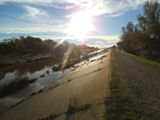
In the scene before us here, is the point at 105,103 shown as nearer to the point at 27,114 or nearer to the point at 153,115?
the point at 153,115

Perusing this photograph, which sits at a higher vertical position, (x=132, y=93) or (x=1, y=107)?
(x=132, y=93)

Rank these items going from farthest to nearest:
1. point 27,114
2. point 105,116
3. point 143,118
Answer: point 27,114 → point 105,116 → point 143,118

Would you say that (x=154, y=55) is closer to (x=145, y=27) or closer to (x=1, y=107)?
(x=145, y=27)

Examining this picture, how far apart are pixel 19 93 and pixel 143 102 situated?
18833 millimetres

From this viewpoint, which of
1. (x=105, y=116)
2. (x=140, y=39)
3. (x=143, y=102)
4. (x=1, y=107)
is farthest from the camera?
(x=140, y=39)

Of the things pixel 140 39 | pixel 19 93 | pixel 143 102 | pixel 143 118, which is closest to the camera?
pixel 143 118

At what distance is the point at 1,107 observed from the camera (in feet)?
Answer: 61.7

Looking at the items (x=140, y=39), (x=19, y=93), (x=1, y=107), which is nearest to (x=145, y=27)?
(x=140, y=39)

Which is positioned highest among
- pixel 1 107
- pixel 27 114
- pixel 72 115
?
pixel 72 115

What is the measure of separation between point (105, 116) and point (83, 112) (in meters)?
2.01

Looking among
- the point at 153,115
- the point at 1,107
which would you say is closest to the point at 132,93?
the point at 153,115

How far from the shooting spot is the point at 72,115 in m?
10.2

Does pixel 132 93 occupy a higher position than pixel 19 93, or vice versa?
pixel 132 93

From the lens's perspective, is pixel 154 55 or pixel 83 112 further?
pixel 154 55
